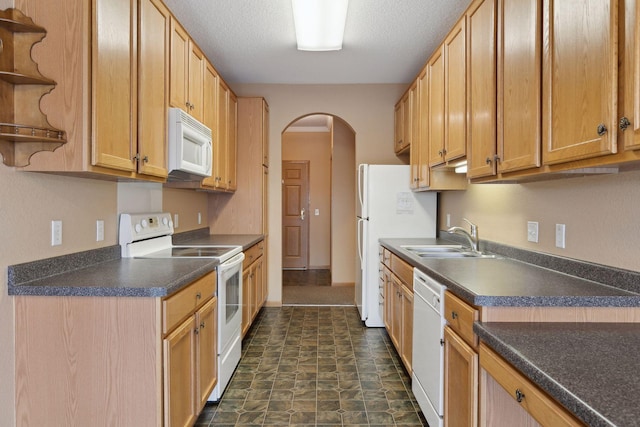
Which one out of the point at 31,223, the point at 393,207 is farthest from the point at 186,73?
the point at 393,207

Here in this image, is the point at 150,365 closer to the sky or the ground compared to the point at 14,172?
closer to the ground

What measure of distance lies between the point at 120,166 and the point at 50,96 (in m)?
0.37

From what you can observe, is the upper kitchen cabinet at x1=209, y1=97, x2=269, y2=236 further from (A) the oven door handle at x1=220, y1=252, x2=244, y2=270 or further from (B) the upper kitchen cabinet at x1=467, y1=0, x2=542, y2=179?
(B) the upper kitchen cabinet at x1=467, y1=0, x2=542, y2=179

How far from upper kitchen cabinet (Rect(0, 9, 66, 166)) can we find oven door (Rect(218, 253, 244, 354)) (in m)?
1.15

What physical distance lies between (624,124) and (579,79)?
279mm

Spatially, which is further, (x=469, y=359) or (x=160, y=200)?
(x=160, y=200)

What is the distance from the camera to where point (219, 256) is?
247cm

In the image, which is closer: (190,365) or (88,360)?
(88,360)

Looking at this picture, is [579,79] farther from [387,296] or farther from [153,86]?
[387,296]

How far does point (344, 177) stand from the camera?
233 inches

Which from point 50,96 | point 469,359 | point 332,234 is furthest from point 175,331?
point 332,234

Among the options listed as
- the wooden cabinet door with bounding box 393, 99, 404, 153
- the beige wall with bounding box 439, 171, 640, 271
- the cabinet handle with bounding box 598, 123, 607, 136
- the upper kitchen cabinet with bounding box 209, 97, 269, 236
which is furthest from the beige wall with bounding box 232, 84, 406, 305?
the cabinet handle with bounding box 598, 123, 607, 136

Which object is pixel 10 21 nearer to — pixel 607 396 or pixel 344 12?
pixel 344 12

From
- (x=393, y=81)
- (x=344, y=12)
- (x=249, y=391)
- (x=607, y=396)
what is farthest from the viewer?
(x=393, y=81)
